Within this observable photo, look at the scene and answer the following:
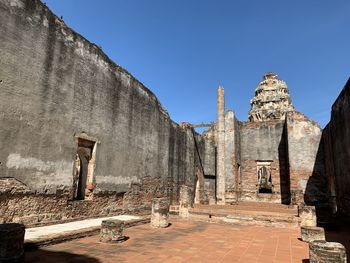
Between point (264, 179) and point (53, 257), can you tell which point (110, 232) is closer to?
point (53, 257)

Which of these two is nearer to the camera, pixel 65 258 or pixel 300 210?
pixel 65 258

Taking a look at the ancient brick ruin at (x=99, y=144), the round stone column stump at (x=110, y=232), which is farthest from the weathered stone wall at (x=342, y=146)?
the round stone column stump at (x=110, y=232)

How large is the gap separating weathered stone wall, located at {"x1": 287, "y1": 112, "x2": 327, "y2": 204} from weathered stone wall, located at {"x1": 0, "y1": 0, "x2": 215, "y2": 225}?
33.0 ft

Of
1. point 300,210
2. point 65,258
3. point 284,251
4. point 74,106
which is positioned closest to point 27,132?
point 74,106

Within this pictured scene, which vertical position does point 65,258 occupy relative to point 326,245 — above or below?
below

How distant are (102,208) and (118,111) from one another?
3.51 m

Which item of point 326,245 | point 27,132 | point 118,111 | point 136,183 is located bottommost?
point 326,245

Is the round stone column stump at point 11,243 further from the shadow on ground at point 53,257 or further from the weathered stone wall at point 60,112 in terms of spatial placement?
the weathered stone wall at point 60,112

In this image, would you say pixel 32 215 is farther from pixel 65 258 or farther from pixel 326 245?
pixel 326 245

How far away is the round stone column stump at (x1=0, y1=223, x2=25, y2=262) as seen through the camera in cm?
444

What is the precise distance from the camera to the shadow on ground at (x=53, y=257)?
A: 492 cm

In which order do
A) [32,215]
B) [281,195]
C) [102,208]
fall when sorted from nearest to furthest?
[32,215] → [102,208] → [281,195]

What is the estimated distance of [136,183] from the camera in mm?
11797

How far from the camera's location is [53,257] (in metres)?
5.11
